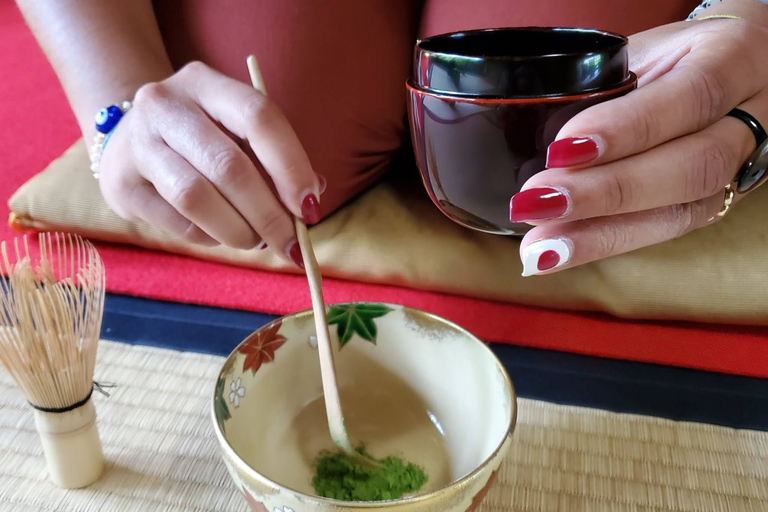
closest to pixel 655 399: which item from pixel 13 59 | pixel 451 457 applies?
pixel 451 457

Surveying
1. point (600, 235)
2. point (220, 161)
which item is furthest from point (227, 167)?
point (600, 235)

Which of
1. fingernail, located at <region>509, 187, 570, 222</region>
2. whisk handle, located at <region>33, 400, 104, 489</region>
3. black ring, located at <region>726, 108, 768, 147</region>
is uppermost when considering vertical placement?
fingernail, located at <region>509, 187, 570, 222</region>

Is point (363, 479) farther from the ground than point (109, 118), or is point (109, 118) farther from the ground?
point (109, 118)

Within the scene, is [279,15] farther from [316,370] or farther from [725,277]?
[725,277]

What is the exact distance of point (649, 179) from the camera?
32cm

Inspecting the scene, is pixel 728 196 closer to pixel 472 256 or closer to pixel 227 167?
pixel 472 256

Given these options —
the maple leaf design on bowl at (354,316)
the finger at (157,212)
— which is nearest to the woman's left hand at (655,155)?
the maple leaf design on bowl at (354,316)

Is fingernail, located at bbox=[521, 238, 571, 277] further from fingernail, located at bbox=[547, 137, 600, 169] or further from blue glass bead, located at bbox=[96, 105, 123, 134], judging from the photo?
blue glass bead, located at bbox=[96, 105, 123, 134]

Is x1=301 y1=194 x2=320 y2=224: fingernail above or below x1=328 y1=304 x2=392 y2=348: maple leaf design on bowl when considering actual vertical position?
above

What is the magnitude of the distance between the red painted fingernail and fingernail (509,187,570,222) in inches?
1.4

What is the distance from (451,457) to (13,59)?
2.90 feet

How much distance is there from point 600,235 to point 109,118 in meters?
0.38

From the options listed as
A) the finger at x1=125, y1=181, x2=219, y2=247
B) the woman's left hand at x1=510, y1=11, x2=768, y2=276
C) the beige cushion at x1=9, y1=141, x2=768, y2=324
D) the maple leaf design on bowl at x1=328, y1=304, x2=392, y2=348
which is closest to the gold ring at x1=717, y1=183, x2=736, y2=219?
the woman's left hand at x1=510, y1=11, x2=768, y2=276

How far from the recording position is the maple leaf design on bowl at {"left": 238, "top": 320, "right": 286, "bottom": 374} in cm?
38
